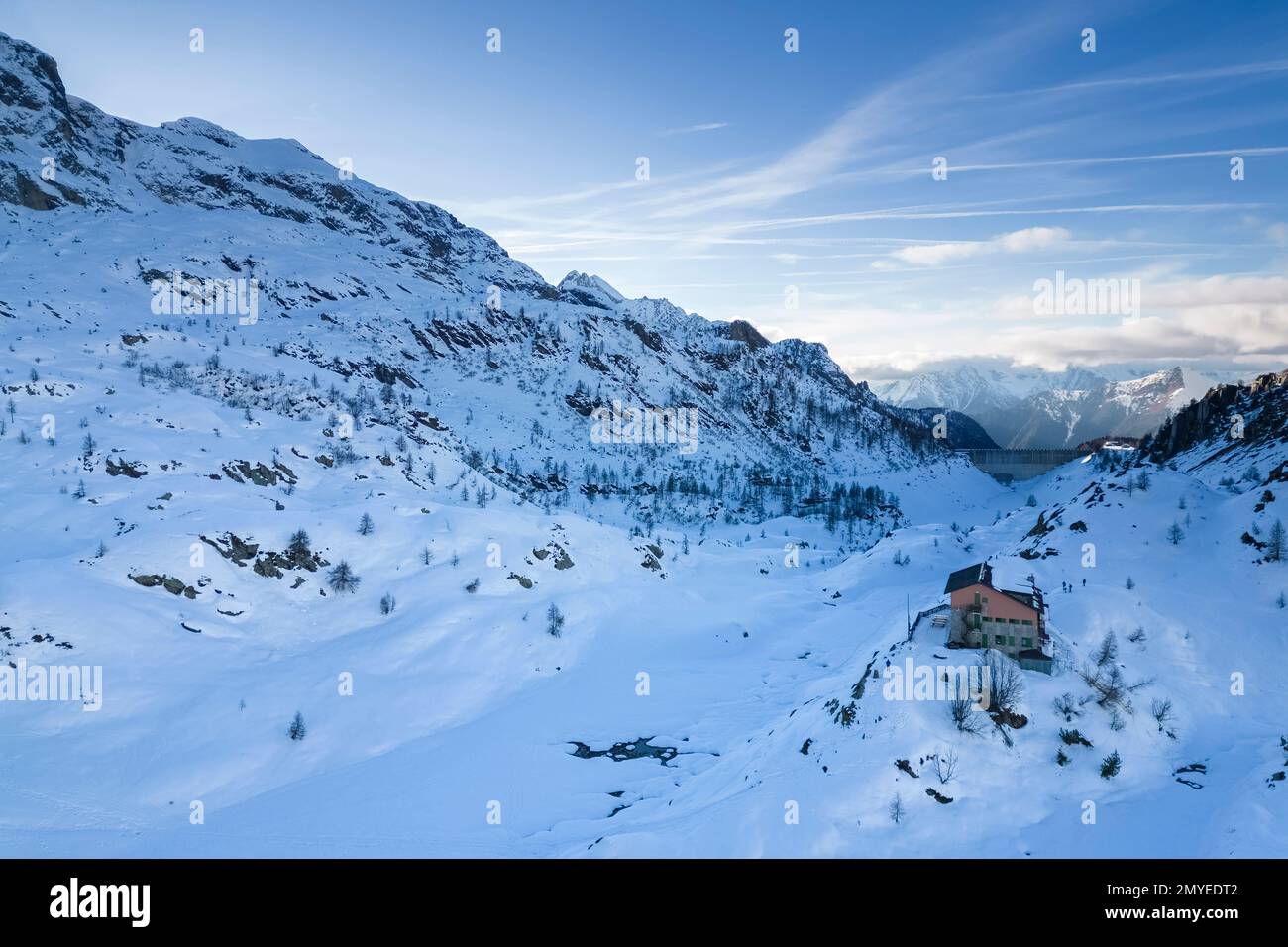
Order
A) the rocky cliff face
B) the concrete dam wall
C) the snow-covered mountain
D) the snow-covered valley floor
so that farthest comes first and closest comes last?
the concrete dam wall → the rocky cliff face → the snow-covered mountain → the snow-covered valley floor

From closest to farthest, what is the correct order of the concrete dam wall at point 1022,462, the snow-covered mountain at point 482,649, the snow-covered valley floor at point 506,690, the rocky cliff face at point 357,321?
the snow-covered valley floor at point 506,690 → the snow-covered mountain at point 482,649 → the rocky cliff face at point 357,321 → the concrete dam wall at point 1022,462

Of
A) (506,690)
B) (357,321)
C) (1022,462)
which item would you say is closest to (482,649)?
(506,690)

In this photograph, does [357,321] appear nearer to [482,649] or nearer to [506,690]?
[482,649]

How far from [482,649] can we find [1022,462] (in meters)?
172

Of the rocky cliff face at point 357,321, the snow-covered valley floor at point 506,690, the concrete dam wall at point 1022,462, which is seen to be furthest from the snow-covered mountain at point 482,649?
the concrete dam wall at point 1022,462

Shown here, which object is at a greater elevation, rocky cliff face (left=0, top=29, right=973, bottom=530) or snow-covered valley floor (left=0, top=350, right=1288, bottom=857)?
rocky cliff face (left=0, top=29, right=973, bottom=530)

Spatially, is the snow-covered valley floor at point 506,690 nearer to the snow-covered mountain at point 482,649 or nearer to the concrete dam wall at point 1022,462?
the snow-covered mountain at point 482,649

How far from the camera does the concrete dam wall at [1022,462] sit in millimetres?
163250

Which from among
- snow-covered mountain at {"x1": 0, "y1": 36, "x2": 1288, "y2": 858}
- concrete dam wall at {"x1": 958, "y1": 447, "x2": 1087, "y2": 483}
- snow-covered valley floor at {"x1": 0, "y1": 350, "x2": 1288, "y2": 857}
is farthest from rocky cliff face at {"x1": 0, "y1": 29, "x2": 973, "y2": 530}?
snow-covered valley floor at {"x1": 0, "y1": 350, "x2": 1288, "y2": 857}

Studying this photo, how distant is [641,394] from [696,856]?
108037mm

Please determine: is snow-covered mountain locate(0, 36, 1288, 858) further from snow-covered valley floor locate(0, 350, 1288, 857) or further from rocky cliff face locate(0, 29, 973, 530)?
rocky cliff face locate(0, 29, 973, 530)

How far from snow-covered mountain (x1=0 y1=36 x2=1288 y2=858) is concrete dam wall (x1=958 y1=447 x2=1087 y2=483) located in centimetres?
11216

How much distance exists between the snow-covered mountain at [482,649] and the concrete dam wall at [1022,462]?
112 meters

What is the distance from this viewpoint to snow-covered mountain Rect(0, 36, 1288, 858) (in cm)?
1794
